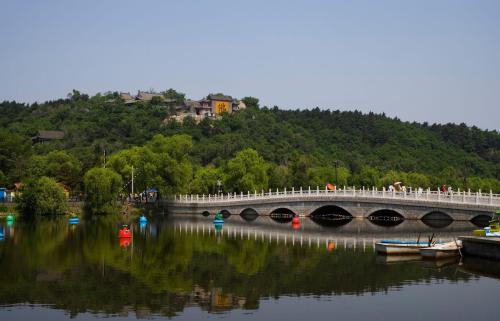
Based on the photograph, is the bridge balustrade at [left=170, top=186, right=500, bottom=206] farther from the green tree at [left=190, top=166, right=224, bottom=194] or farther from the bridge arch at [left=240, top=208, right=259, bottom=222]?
the green tree at [left=190, top=166, right=224, bottom=194]

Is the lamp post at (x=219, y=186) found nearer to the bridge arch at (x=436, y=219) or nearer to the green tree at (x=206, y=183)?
the green tree at (x=206, y=183)

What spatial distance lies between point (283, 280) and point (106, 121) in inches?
3673

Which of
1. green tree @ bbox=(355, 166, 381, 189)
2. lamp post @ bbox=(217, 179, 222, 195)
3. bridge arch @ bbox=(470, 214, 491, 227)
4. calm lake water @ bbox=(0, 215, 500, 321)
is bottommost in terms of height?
calm lake water @ bbox=(0, 215, 500, 321)

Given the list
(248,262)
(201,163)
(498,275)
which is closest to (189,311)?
(248,262)

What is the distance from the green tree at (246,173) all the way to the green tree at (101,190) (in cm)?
1228

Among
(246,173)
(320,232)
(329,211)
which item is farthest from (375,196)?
(246,173)

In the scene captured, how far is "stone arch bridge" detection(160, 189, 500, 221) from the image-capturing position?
143 ft

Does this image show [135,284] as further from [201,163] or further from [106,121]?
[106,121]

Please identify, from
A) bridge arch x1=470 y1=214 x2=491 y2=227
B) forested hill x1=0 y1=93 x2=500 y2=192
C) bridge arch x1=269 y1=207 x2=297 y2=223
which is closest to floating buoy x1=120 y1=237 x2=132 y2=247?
bridge arch x1=269 y1=207 x2=297 y2=223

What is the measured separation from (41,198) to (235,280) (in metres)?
35.4

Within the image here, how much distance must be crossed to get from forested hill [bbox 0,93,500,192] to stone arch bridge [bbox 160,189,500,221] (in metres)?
4.11

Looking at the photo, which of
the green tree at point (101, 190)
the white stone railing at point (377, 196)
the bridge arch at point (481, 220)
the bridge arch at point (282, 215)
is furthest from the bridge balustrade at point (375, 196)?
the green tree at point (101, 190)

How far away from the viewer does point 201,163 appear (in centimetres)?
9244

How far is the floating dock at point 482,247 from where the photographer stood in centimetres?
2689
